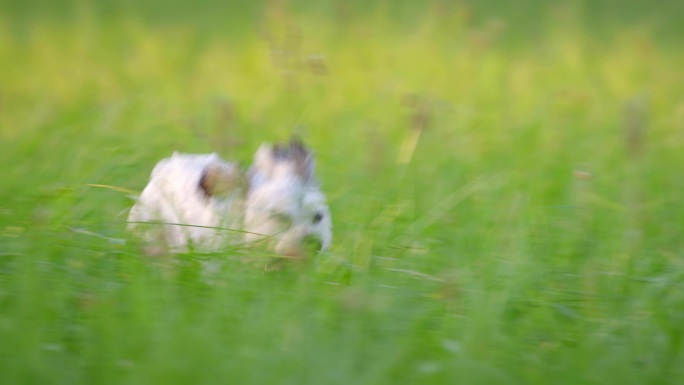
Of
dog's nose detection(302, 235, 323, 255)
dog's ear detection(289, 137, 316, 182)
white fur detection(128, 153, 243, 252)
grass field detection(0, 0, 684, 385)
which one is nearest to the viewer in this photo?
grass field detection(0, 0, 684, 385)

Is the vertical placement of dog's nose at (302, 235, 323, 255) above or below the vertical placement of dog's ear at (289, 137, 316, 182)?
below

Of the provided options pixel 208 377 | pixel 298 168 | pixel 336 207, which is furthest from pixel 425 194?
pixel 208 377

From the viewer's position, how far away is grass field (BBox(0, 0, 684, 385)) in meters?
2.40

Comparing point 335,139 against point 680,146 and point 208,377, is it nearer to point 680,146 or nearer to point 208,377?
point 680,146

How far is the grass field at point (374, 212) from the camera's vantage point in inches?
94.3

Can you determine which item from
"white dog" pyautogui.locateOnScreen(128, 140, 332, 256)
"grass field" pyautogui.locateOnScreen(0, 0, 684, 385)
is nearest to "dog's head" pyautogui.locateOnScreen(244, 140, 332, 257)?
"white dog" pyautogui.locateOnScreen(128, 140, 332, 256)

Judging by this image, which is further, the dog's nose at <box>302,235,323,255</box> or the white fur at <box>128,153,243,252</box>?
the dog's nose at <box>302,235,323,255</box>

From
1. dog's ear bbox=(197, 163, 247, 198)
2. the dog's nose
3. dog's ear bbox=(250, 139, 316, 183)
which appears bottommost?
the dog's nose

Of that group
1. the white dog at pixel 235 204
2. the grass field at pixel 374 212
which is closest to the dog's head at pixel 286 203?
the white dog at pixel 235 204

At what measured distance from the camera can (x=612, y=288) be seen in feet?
9.85

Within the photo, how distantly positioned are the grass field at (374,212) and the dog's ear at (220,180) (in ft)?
0.94

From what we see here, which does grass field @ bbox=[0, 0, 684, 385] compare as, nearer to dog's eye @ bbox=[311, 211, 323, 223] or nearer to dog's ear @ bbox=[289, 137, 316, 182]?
dog's eye @ bbox=[311, 211, 323, 223]

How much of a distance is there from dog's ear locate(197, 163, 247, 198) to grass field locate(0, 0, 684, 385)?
287 millimetres

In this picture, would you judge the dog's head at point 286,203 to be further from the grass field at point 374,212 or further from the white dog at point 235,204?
the grass field at point 374,212
